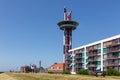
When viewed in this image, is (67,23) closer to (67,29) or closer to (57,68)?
(67,29)

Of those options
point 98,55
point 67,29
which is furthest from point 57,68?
point 98,55

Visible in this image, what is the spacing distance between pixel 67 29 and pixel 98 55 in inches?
2519

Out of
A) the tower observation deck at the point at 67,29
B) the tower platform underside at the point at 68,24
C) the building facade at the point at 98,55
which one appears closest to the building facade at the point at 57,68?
the tower observation deck at the point at 67,29

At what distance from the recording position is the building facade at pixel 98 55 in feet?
336

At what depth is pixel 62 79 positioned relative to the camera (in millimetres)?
54375

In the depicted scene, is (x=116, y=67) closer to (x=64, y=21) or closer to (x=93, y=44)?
(x=93, y=44)

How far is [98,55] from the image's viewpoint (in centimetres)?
11831

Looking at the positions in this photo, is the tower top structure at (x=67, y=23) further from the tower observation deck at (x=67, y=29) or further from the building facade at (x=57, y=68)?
the building facade at (x=57, y=68)

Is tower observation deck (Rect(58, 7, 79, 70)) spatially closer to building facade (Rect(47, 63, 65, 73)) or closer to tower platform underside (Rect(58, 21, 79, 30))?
tower platform underside (Rect(58, 21, 79, 30))

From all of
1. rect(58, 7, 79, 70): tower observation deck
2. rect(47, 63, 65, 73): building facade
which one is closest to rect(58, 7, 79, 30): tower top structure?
rect(58, 7, 79, 70): tower observation deck

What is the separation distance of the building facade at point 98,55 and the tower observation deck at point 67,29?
13.2 m

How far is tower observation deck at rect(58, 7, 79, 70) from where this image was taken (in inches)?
6632

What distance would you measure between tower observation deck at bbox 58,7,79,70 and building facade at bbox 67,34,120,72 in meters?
13.2

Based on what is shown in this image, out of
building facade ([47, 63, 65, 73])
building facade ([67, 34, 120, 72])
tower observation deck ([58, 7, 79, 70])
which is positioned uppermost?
tower observation deck ([58, 7, 79, 70])
